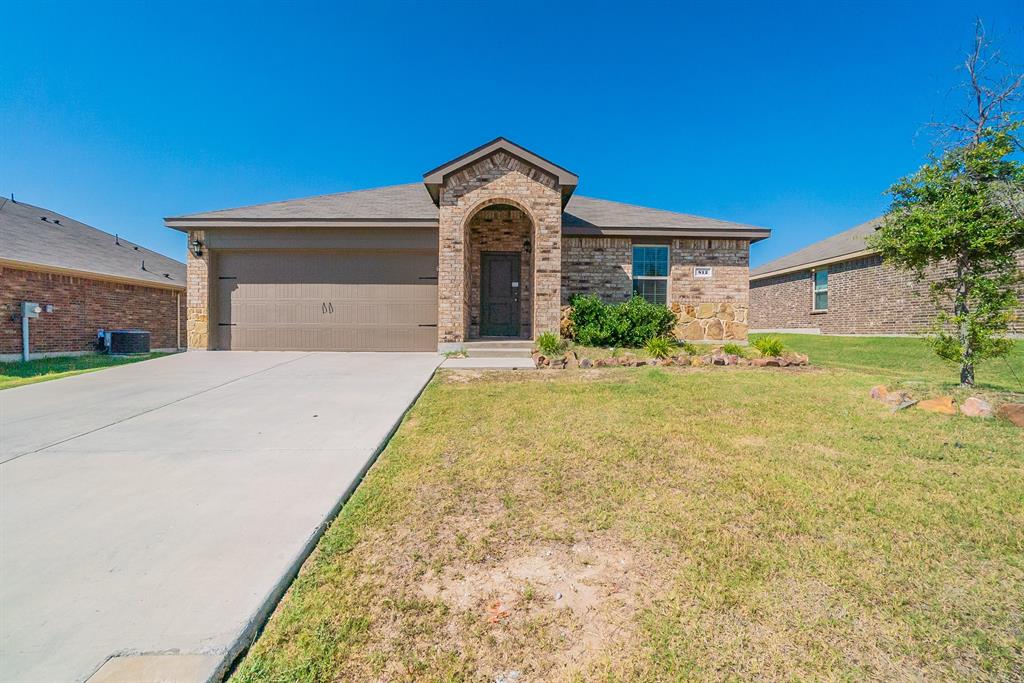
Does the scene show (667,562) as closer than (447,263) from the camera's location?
Yes

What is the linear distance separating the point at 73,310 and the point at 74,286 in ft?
2.09

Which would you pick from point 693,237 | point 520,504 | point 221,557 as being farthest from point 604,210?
point 221,557

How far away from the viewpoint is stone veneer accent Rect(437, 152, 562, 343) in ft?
31.2

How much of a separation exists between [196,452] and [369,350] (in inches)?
283

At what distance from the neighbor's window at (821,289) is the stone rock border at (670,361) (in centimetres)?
1181

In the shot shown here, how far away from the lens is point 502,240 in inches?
462

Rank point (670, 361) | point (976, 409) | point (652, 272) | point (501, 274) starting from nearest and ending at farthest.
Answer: point (976, 409) → point (670, 361) → point (652, 272) → point (501, 274)

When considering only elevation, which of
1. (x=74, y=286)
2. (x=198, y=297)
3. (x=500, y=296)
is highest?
(x=74, y=286)

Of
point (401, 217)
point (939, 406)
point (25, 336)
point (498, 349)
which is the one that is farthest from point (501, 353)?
point (25, 336)

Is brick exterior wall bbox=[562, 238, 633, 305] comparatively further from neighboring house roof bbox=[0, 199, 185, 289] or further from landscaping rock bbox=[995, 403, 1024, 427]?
neighboring house roof bbox=[0, 199, 185, 289]

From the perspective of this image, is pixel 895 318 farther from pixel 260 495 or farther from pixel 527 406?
pixel 260 495

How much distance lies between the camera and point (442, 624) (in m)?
A: 1.77

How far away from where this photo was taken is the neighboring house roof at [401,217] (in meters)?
10.2

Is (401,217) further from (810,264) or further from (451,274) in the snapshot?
(810,264)
